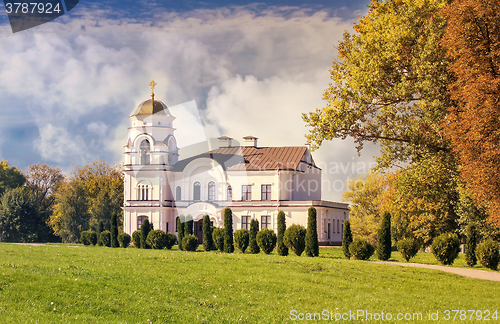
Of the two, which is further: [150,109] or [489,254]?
[150,109]

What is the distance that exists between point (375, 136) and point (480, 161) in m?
4.76

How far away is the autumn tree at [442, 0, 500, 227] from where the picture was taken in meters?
14.7

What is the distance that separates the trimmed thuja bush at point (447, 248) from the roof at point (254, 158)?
864 inches

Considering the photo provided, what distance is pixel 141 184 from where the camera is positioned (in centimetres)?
4812

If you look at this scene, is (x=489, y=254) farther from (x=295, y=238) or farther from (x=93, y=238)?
(x=93, y=238)

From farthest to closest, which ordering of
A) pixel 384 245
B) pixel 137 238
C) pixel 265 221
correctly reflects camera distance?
1. pixel 265 221
2. pixel 137 238
3. pixel 384 245

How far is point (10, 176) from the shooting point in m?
63.8

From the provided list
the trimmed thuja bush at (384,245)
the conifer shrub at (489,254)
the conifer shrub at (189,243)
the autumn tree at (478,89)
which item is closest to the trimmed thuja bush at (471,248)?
the conifer shrub at (489,254)

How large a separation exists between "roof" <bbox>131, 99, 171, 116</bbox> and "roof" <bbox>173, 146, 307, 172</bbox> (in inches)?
208

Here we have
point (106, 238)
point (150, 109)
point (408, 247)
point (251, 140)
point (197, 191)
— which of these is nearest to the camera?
point (408, 247)

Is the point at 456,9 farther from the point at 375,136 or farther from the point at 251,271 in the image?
the point at 251,271

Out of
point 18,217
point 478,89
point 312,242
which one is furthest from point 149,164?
point 478,89

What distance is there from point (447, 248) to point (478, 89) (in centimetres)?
1118


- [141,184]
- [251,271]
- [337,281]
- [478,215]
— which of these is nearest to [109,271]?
[251,271]
